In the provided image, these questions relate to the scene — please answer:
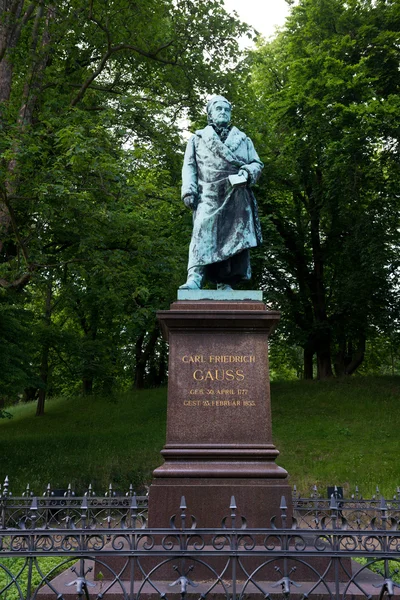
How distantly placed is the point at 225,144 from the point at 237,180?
760 millimetres

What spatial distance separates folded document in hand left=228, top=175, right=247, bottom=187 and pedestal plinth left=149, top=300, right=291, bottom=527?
1.50 metres

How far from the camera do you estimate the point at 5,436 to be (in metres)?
21.1

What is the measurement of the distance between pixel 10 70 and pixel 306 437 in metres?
12.8

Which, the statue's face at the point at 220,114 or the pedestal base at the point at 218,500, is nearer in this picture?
the pedestal base at the point at 218,500

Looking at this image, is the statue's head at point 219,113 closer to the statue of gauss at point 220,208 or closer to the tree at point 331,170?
the statue of gauss at point 220,208

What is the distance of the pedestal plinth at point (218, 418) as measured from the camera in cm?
604

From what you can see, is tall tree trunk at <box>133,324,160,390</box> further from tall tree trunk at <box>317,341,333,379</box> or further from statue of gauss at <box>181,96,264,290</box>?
statue of gauss at <box>181,96,264,290</box>

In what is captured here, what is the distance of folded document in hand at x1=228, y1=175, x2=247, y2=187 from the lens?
741 cm

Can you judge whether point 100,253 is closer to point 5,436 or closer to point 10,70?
point 10,70

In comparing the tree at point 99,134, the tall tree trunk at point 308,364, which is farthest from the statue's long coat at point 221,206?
the tall tree trunk at point 308,364

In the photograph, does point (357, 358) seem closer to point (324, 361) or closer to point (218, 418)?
point (324, 361)

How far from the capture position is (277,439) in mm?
18078

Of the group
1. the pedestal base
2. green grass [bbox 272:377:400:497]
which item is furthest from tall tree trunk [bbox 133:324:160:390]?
the pedestal base

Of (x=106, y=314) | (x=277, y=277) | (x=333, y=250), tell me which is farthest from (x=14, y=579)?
(x=333, y=250)
